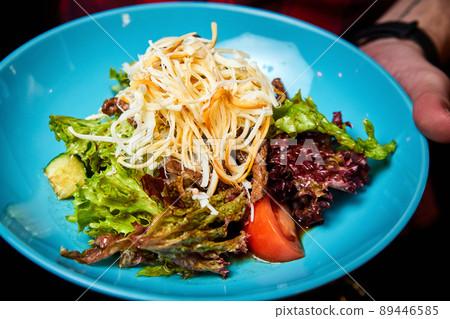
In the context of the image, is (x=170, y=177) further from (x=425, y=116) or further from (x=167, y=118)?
(x=425, y=116)

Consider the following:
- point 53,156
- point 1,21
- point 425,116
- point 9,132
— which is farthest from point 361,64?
point 1,21

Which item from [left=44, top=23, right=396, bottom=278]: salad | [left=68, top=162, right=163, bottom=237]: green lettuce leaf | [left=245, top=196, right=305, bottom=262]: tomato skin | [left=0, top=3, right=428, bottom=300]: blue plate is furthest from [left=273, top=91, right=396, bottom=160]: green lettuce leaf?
[left=68, top=162, right=163, bottom=237]: green lettuce leaf

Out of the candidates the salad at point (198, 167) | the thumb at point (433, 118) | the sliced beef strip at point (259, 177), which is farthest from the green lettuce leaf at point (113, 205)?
the thumb at point (433, 118)

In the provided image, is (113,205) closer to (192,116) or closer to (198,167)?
(198,167)

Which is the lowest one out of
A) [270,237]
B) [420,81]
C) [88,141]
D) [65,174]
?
[270,237]

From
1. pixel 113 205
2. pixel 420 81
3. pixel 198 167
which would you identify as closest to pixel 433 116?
pixel 420 81
